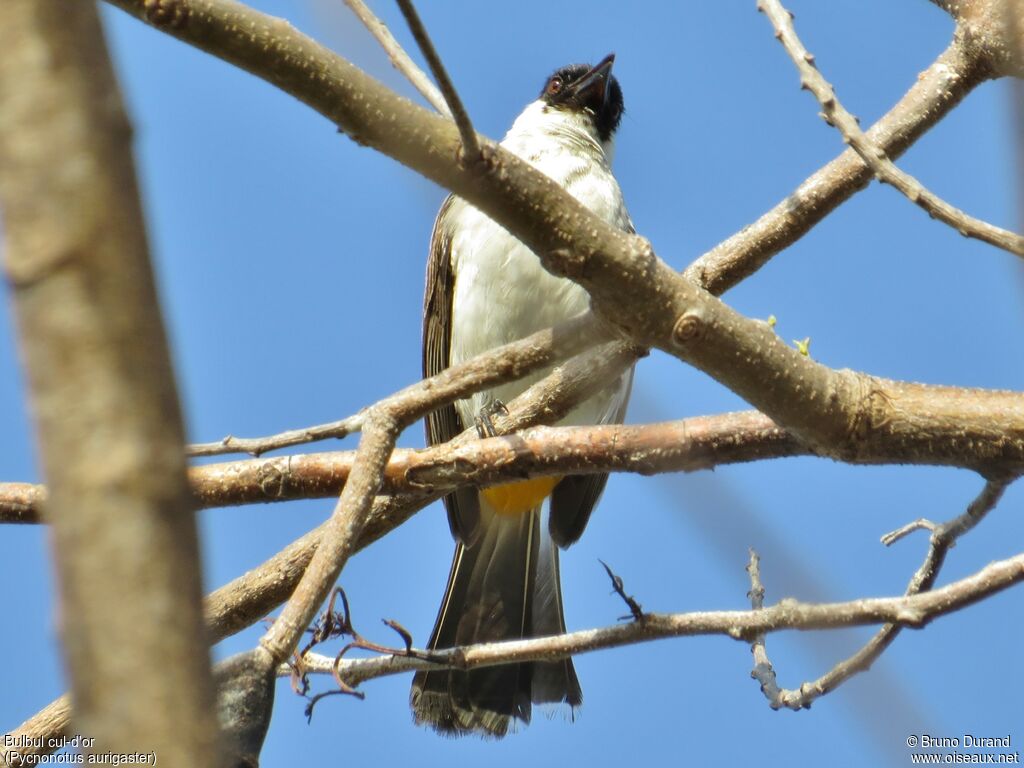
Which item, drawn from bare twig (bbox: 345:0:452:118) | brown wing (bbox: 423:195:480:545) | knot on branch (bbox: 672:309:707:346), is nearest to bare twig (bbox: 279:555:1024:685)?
knot on branch (bbox: 672:309:707:346)

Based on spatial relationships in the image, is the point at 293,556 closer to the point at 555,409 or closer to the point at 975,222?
the point at 555,409

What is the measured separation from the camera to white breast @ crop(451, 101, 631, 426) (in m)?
5.89

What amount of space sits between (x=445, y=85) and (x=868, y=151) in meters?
1.02

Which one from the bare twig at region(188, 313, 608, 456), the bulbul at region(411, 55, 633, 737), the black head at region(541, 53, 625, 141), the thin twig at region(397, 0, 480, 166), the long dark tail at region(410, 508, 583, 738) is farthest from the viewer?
the black head at region(541, 53, 625, 141)

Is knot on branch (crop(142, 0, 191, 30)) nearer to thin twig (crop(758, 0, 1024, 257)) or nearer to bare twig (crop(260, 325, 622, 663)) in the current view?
bare twig (crop(260, 325, 622, 663))

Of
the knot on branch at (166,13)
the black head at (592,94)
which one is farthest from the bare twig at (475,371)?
the black head at (592,94)

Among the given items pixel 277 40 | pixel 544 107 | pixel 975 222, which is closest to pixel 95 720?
pixel 277 40

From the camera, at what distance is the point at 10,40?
2.44ft

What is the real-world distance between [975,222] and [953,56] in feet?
4.38

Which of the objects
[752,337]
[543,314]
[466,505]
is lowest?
[752,337]

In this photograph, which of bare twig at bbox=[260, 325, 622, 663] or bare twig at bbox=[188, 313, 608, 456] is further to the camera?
bare twig at bbox=[188, 313, 608, 456]

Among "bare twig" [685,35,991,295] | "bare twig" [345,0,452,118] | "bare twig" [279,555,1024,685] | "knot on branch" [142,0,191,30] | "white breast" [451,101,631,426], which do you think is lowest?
"bare twig" [279,555,1024,685]

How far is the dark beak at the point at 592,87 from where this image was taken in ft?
24.6

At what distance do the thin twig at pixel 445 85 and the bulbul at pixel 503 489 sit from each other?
3.41 meters
